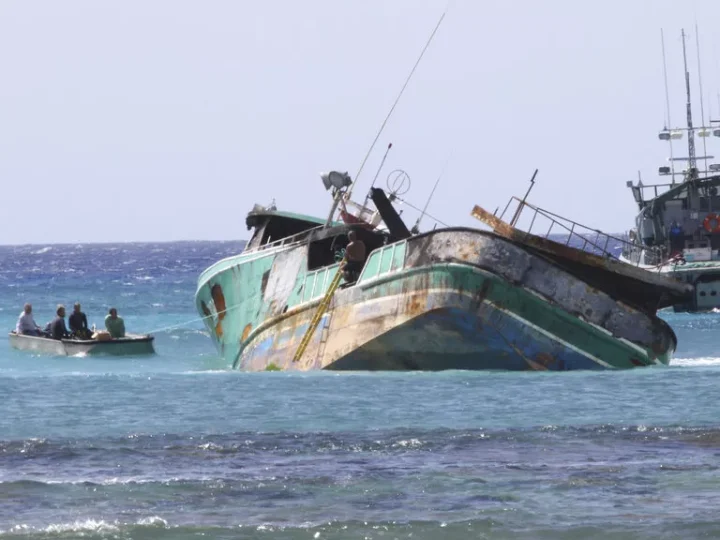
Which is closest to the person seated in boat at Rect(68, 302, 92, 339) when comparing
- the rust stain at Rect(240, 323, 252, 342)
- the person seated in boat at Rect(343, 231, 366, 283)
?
the rust stain at Rect(240, 323, 252, 342)

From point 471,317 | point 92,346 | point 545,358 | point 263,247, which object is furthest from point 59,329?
point 545,358

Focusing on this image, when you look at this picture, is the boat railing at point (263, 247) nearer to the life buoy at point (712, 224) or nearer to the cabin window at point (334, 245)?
the cabin window at point (334, 245)

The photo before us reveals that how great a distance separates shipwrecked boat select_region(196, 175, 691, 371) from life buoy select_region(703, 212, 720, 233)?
33.5m

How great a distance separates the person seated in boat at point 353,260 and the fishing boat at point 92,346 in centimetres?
1168

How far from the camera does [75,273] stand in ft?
390

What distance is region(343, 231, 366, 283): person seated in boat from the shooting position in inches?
890

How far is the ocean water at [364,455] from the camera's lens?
1154 cm

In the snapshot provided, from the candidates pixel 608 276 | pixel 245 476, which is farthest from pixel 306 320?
pixel 245 476

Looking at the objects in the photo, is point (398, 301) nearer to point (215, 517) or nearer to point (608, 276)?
point (608, 276)

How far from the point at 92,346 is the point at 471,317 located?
14.5m

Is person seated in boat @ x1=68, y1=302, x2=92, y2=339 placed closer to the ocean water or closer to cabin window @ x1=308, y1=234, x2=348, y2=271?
the ocean water

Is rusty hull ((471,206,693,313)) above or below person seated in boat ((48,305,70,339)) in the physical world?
above

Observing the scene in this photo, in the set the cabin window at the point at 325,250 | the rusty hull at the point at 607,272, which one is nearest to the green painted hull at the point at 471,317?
the rusty hull at the point at 607,272

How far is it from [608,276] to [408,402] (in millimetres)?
3910
